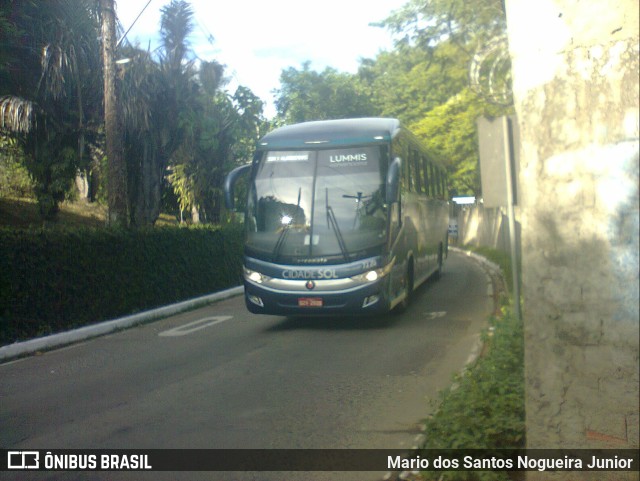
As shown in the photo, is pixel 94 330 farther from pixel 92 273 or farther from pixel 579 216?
pixel 579 216

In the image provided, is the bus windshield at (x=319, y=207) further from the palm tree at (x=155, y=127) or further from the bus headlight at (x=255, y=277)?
the palm tree at (x=155, y=127)

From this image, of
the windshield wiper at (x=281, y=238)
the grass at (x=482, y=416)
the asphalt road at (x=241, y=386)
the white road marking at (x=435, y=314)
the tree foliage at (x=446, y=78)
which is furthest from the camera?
the tree foliage at (x=446, y=78)

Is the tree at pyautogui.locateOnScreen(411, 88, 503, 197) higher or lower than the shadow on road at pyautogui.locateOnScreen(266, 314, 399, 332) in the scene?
higher

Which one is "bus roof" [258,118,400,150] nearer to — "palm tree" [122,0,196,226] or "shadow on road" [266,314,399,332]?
"shadow on road" [266,314,399,332]

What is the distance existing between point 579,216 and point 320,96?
127 feet

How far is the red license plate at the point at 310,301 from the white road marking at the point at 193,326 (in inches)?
91.5

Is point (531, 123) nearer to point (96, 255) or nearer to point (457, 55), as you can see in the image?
point (96, 255)

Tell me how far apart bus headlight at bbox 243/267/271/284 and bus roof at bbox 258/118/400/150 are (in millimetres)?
2118

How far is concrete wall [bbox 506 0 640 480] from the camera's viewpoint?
423cm

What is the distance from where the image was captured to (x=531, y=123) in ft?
15.2

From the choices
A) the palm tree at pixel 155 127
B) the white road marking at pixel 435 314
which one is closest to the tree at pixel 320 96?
the palm tree at pixel 155 127

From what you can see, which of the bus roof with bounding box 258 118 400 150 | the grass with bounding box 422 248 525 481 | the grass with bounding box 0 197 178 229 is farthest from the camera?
the grass with bounding box 0 197 178 229

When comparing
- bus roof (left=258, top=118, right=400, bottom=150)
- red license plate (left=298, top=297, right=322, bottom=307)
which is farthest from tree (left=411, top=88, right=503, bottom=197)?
red license plate (left=298, top=297, right=322, bottom=307)

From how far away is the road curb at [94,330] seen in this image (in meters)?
11.3
